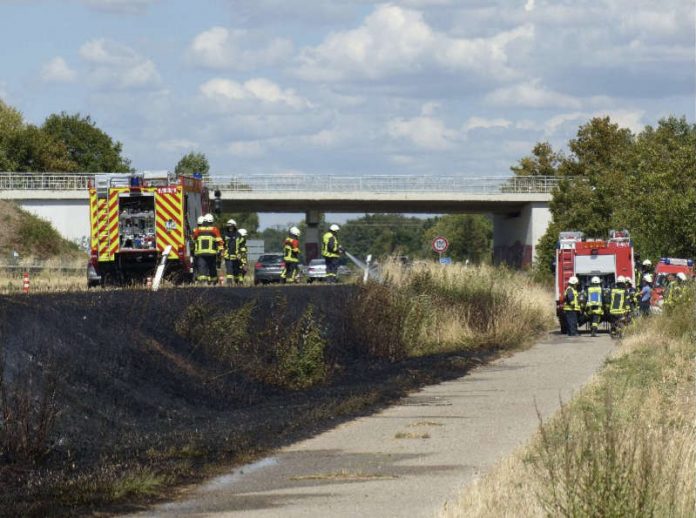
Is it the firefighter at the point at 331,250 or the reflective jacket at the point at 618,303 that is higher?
the firefighter at the point at 331,250

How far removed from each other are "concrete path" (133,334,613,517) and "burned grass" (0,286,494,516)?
0.42 meters

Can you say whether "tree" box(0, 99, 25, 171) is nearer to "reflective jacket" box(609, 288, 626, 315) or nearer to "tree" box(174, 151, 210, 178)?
"tree" box(174, 151, 210, 178)

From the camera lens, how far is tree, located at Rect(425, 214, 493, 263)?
135m

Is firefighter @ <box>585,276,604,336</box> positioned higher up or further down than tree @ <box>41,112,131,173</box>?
further down

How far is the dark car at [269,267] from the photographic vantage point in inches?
2277

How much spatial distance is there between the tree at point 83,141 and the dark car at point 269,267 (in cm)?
4835

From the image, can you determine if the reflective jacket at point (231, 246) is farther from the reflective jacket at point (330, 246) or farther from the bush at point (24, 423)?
the bush at point (24, 423)

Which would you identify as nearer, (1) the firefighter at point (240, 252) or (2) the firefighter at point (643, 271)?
(1) the firefighter at point (240, 252)

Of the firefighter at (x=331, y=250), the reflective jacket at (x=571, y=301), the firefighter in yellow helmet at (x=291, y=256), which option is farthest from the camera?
the reflective jacket at (x=571, y=301)

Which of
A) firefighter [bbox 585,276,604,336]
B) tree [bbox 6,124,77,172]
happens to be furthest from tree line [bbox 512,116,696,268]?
tree [bbox 6,124,77,172]

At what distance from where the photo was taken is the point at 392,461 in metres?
12.0

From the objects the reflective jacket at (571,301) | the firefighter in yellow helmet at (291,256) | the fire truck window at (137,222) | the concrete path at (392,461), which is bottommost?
the concrete path at (392,461)

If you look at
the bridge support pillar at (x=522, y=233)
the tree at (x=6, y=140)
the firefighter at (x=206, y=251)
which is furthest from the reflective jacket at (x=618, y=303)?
the tree at (x=6, y=140)

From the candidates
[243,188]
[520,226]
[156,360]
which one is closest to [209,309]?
[156,360]
